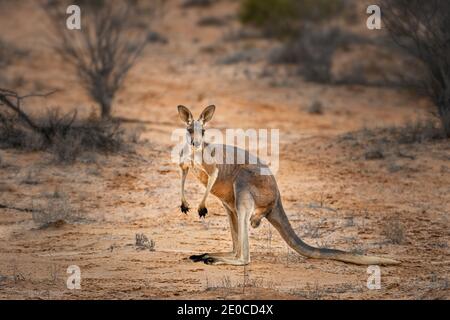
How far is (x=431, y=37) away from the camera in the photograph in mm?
12102

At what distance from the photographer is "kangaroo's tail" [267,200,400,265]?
7.06 metres

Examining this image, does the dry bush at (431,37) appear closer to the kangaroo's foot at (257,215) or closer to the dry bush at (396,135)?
the dry bush at (396,135)

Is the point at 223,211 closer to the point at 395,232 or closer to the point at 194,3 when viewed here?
the point at 395,232

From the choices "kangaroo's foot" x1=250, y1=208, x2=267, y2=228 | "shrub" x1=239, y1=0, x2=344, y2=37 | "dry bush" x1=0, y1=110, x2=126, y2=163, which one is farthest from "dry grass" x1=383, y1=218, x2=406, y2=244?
"shrub" x1=239, y1=0, x2=344, y2=37

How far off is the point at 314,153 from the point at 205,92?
5.26 m

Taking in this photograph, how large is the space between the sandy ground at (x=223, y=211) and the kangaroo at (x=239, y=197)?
142 mm

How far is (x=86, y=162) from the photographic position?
10.9m

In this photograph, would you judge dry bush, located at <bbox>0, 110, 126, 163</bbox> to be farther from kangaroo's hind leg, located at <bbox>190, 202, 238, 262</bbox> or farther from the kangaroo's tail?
the kangaroo's tail

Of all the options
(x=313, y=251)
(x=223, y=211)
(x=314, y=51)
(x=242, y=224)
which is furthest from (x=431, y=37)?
(x=314, y=51)

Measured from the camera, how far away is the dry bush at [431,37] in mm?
11648

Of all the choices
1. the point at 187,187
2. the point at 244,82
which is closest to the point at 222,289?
the point at 187,187

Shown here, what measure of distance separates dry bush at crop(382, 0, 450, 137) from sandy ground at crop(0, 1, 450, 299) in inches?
32.8

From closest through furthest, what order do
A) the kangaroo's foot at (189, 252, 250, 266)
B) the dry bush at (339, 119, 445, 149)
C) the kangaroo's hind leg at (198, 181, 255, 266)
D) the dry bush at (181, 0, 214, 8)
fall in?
the kangaroo's hind leg at (198, 181, 255, 266)
the kangaroo's foot at (189, 252, 250, 266)
the dry bush at (339, 119, 445, 149)
the dry bush at (181, 0, 214, 8)

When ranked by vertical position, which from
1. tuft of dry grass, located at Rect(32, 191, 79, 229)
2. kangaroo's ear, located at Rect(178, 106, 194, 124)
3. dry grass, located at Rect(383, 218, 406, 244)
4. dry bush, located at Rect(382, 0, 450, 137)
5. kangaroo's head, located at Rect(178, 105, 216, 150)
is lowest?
dry grass, located at Rect(383, 218, 406, 244)
